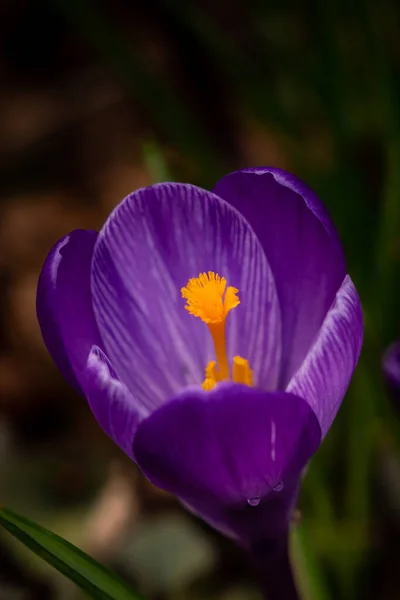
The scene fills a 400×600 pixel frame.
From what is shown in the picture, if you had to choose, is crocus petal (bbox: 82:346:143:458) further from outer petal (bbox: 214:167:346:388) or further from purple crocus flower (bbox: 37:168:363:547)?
outer petal (bbox: 214:167:346:388)

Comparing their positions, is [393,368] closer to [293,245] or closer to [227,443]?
[293,245]

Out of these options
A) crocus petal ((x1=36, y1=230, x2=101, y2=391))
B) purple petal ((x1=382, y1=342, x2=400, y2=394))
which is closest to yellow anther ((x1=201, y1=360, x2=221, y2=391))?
crocus petal ((x1=36, y1=230, x2=101, y2=391))

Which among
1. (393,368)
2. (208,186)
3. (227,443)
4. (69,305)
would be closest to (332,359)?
(227,443)

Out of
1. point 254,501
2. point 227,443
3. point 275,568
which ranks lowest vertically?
point 275,568

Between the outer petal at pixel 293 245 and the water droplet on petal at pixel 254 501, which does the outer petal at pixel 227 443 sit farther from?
the outer petal at pixel 293 245

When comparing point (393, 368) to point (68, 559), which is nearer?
point (68, 559)
